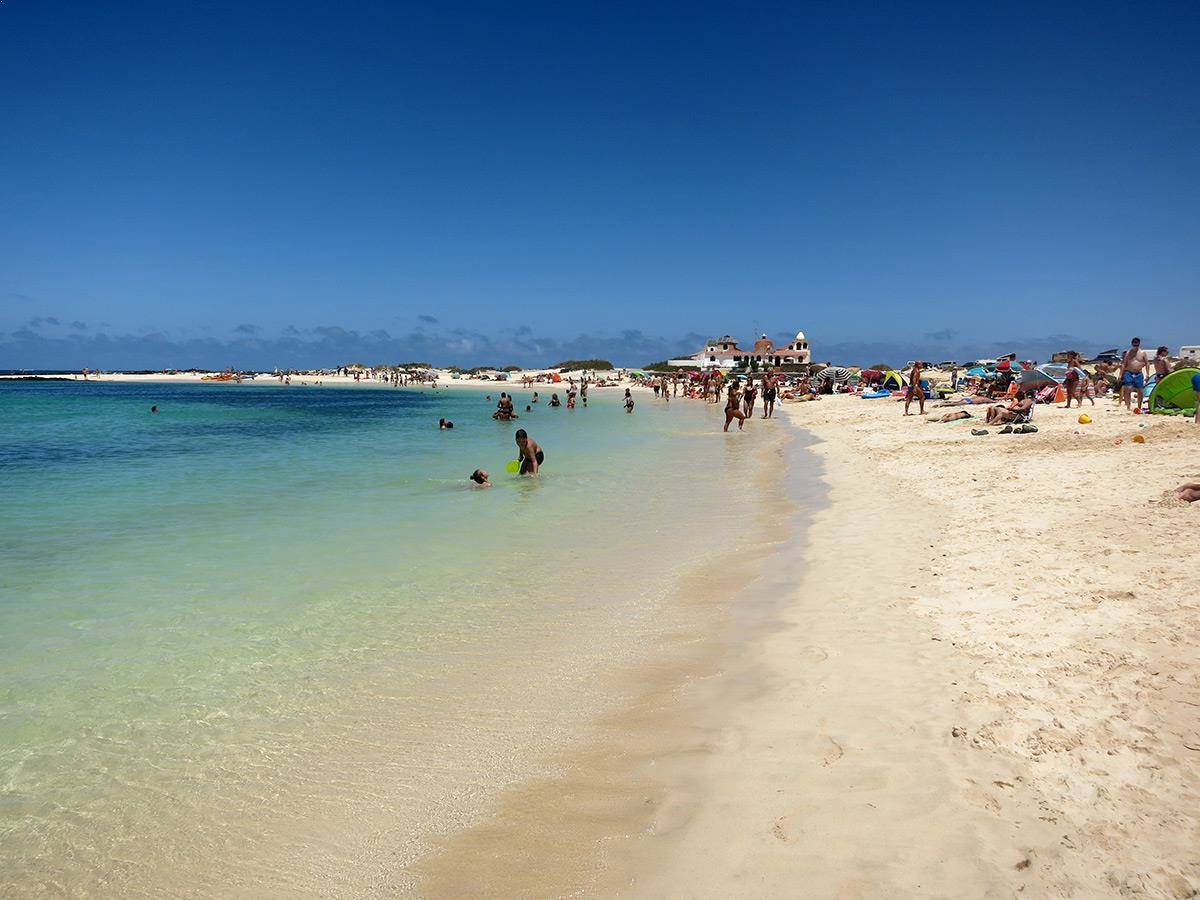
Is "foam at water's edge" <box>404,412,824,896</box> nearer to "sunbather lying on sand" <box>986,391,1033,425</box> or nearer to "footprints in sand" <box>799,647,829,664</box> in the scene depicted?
"footprints in sand" <box>799,647,829,664</box>

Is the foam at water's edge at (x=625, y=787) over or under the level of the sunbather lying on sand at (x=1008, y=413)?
under

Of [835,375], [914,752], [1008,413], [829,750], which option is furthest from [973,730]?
[835,375]

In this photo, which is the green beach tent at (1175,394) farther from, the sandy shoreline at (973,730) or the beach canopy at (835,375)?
the beach canopy at (835,375)

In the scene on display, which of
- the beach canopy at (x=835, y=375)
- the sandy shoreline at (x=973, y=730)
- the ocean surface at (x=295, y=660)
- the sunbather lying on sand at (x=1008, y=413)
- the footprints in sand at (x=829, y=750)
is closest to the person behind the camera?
the sandy shoreline at (x=973, y=730)

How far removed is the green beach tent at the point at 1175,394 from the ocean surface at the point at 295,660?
1288 centimetres

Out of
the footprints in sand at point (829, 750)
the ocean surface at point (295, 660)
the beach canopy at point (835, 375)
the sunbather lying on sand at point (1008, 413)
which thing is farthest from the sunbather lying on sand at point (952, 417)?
the beach canopy at point (835, 375)

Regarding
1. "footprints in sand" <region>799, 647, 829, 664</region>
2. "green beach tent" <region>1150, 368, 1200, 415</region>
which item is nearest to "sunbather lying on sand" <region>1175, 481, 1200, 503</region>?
"footprints in sand" <region>799, 647, 829, 664</region>

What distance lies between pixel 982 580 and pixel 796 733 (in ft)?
10.3

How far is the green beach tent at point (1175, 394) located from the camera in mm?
16378

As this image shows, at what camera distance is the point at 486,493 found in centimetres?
1234

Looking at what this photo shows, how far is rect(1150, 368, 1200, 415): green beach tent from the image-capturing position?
16.4 meters

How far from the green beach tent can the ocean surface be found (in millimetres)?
12881

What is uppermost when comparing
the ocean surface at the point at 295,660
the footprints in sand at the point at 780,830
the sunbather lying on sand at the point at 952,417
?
the sunbather lying on sand at the point at 952,417

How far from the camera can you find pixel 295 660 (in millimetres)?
5090
